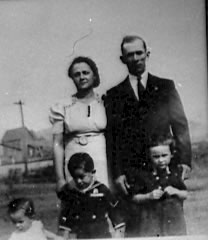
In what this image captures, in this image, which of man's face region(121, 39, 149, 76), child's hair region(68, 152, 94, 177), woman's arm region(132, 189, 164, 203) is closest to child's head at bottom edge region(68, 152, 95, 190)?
child's hair region(68, 152, 94, 177)

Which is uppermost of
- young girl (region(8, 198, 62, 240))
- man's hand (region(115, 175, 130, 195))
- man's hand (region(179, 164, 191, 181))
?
man's hand (region(179, 164, 191, 181))

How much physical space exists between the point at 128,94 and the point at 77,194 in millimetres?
244

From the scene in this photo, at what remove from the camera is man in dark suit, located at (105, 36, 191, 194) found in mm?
1011

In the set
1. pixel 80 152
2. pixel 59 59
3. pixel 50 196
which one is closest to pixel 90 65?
pixel 59 59

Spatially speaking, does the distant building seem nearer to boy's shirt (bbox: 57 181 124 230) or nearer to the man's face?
boy's shirt (bbox: 57 181 124 230)

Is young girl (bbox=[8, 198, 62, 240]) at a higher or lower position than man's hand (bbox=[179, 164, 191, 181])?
lower

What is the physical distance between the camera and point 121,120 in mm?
1020

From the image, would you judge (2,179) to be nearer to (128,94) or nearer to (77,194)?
(77,194)

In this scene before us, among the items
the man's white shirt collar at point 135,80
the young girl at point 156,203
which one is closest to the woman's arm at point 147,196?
the young girl at point 156,203

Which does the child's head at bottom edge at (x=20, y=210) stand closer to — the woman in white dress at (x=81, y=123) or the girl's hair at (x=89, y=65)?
the woman in white dress at (x=81, y=123)

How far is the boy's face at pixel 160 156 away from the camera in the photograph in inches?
39.8

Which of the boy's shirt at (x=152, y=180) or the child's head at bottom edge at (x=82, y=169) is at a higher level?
the child's head at bottom edge at (x=82, y=169)

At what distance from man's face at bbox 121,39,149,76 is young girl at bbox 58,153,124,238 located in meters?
0.22

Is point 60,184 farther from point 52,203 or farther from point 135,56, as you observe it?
point 135,56
